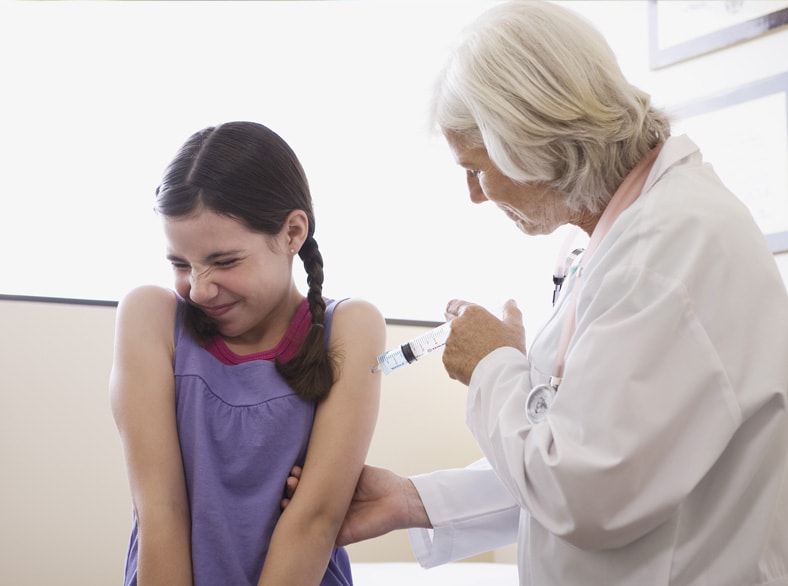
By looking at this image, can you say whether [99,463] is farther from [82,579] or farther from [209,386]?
[209,386]

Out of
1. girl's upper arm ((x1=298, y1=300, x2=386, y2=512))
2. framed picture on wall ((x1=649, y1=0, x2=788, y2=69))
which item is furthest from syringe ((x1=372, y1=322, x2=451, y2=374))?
framed picture on wall ((x1=649, y1=0, x2=788, y2=69))

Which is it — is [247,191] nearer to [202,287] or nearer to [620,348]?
[202,287]

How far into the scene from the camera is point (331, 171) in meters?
2.80

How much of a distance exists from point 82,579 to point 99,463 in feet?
0.94

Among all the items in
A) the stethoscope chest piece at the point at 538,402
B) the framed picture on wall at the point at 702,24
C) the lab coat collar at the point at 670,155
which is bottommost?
the stethoscope chest piece at the point at 538,402

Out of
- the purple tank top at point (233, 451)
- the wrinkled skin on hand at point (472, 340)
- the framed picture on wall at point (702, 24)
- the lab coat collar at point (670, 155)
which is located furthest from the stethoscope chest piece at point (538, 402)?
the framed picture on wall at point (702, 24)

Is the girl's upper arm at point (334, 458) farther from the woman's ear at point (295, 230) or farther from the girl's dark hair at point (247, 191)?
the woman's ear at point (295, 230)

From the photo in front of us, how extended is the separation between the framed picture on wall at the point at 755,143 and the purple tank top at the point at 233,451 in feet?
4.59

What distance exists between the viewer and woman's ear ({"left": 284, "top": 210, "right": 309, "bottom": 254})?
149 cm

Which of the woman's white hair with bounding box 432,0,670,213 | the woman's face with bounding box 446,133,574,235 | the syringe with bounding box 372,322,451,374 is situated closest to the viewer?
the woman's white hair with bounding box 432,0,670,213

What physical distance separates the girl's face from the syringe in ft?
0.67

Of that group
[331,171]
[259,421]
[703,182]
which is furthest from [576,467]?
[331,171]

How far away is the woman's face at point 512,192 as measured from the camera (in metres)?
1.33

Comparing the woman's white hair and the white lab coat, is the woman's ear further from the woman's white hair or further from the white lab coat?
the white lab coat
